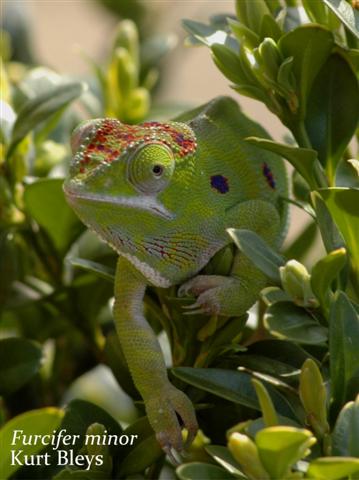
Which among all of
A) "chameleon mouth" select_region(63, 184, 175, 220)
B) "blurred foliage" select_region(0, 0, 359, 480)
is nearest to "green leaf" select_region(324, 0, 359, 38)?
"blurred foliage" select_region(0, 0, 359, 480)

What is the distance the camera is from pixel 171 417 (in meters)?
0.79

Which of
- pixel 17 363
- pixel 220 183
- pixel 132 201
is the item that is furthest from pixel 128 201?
pixel 17 363

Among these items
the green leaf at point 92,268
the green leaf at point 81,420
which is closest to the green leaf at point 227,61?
the green leaf at point 92,268

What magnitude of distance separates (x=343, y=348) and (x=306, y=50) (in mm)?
257

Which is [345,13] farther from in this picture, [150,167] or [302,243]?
[302,243]

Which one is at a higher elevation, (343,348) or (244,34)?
(244,34)

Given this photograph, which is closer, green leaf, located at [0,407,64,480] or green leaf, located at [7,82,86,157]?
green leaf, located at [0,407,64,480]

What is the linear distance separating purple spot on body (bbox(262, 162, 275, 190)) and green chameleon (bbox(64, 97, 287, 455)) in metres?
A: 0.01

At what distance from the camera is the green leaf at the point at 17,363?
0.92 meters

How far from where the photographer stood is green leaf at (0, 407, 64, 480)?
65 centimetres

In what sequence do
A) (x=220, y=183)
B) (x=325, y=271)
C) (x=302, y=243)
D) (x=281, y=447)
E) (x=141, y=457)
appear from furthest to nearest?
(x=302, y=243) < (x=220, y=183) < (x=141, y=457) < (x=325, y=271) < (x=281, y=447)

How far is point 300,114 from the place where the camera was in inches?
31.9

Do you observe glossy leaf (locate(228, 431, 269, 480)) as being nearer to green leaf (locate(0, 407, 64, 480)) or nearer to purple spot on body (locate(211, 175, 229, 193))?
green leaf (locate(0, 407, 64, 480))

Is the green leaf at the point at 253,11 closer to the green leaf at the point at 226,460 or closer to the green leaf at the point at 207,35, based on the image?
the green leaf at the point at 207,35
